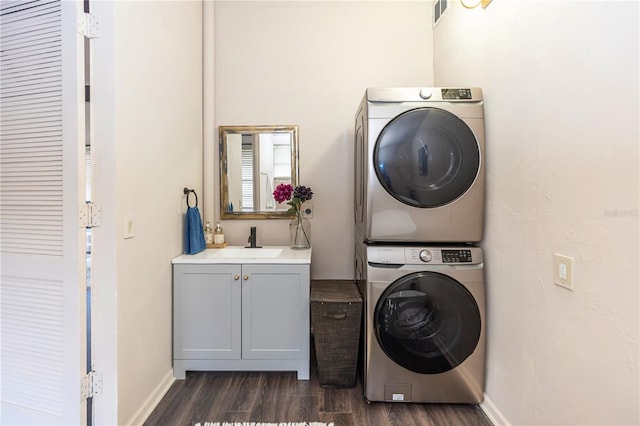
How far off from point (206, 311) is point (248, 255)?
556mm

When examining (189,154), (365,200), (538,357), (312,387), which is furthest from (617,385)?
(189,154)

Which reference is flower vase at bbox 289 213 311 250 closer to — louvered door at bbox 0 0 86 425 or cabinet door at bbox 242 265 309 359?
cabinet door at bbox 242 265 309 359

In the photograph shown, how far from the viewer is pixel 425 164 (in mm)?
1741

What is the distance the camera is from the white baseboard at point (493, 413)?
1623 mm

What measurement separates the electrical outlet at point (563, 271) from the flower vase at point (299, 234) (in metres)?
1.69

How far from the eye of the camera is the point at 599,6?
3.50 ft

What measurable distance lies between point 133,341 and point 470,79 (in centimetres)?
259

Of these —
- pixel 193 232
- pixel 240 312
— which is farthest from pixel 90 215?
pixel 240 312

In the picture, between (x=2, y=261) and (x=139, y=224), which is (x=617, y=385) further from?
(x=2, y=261)

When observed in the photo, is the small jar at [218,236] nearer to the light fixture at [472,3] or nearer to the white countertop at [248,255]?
the white countertop at [248,255]

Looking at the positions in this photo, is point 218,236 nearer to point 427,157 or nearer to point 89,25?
point 89,25

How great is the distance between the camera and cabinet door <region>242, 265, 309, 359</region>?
2.06 meters

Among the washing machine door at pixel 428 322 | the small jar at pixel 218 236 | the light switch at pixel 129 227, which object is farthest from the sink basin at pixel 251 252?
the washing machine door at pixel 428 322

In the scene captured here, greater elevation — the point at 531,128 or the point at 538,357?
the point at 531,128
